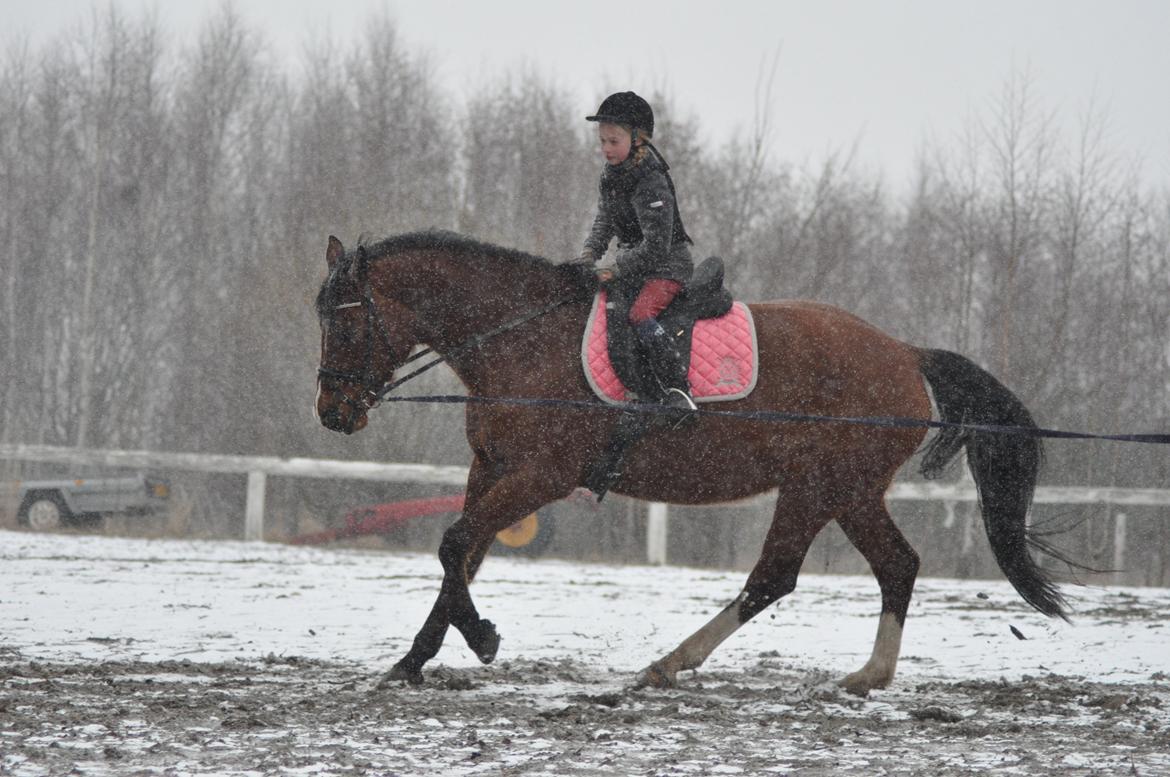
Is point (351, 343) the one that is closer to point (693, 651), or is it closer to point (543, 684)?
point (543, 684)

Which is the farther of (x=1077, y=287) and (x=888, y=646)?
(x=1077, y=287)

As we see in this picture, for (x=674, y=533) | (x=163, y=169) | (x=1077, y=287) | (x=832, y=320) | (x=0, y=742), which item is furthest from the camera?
(x=163, y=169)

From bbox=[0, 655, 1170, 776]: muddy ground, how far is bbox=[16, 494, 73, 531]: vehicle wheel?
11980 mm

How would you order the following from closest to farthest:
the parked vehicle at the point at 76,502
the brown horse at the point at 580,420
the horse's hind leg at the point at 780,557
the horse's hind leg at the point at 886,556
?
the brown horse at the point at 580,420, the horse's hind leg at the point at 780,557, the horse's hind leg at the point at 886,556, the parked vehicle at the point at 76,502

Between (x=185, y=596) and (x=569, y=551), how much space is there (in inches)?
402

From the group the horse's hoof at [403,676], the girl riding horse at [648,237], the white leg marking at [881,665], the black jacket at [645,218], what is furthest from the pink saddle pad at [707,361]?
the horse's hoof at [403,676]

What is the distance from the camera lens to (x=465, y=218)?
63.8 feet

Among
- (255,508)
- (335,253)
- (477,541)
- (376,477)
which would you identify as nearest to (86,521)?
(255,508)

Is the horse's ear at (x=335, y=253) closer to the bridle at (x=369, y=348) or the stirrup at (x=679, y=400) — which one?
the bridle at (x=369, y=348)

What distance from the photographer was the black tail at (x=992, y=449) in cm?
709

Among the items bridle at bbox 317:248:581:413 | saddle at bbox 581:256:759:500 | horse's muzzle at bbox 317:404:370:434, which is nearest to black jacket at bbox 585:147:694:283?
saddle at bbox 581:256:759:500

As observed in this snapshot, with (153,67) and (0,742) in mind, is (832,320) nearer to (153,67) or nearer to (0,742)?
(0,742)

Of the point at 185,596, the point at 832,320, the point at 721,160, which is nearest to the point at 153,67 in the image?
the point at 721,160

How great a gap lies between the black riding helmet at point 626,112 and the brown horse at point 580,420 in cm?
70
